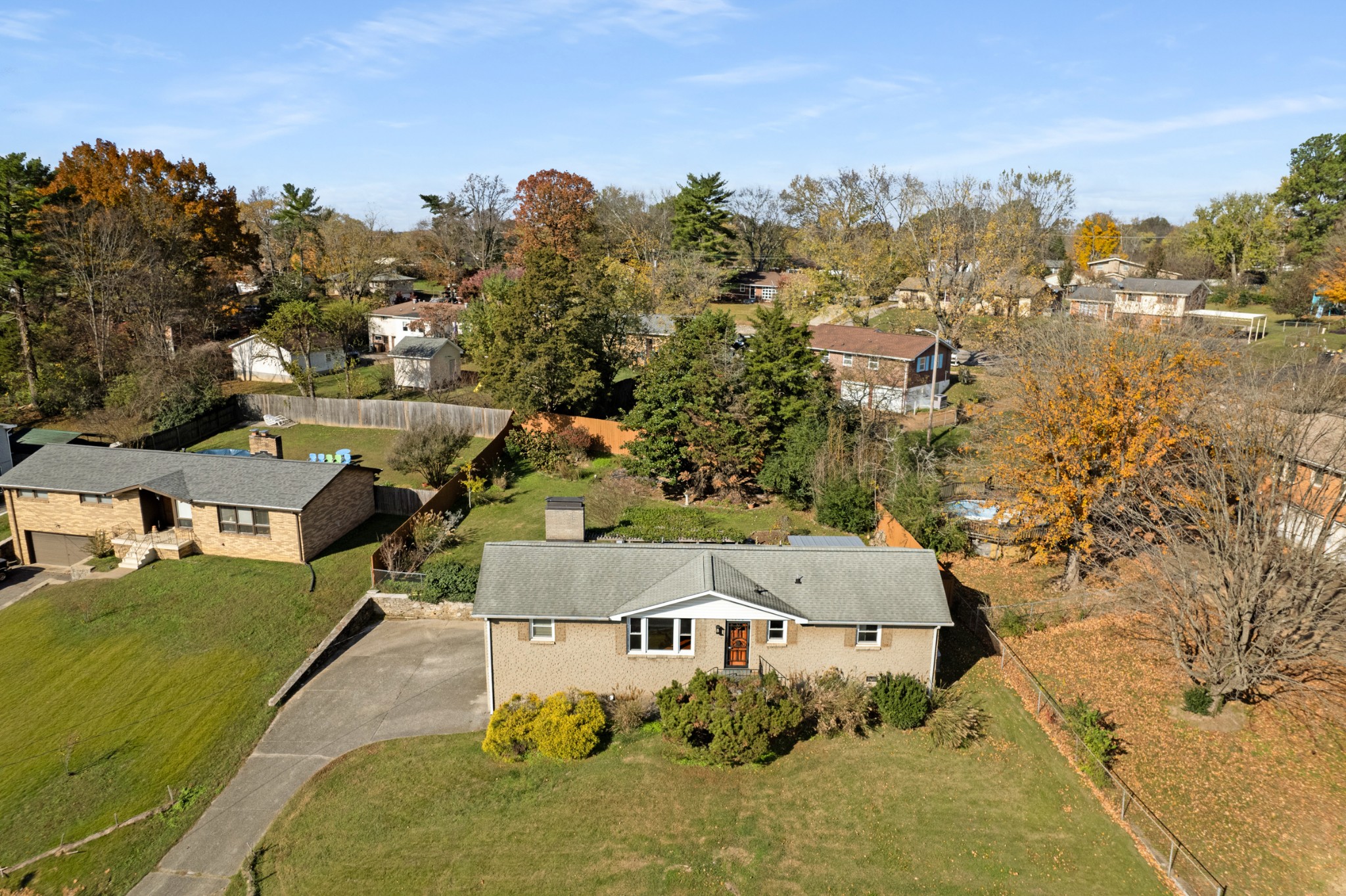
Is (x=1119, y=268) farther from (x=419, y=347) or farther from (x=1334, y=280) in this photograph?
(x=419, y=347)

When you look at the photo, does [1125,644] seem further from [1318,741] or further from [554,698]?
[554,698]

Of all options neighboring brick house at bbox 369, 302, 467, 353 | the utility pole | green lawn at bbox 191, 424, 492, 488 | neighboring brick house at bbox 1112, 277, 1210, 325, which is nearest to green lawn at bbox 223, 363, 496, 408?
green lawn at bbox 191, 424, 492, 488

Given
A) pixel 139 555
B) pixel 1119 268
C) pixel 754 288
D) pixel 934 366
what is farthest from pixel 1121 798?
pixel 1119 268

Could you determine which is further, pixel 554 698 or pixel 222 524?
pixel 222 524

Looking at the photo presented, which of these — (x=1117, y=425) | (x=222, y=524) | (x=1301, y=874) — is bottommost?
(x=1301, y=874)

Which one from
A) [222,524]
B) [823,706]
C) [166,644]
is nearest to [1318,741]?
[823,706]

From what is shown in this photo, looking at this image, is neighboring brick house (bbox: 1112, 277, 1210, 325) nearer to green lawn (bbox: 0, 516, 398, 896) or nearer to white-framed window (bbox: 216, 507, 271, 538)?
white-framed window (bbox: 216, 507, 271, 538)

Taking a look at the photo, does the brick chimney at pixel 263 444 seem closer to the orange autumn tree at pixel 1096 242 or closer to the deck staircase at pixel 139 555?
the deck staircase at pixel 139 555
